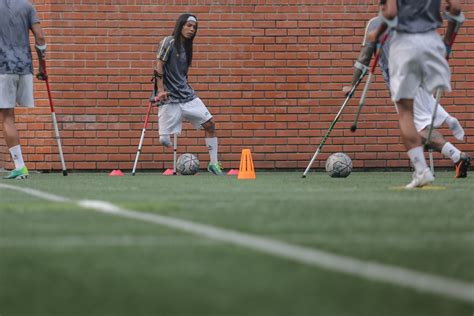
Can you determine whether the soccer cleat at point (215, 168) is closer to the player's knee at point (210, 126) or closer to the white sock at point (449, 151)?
the player's knee at point (210, 126)

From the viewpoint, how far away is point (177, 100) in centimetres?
1566

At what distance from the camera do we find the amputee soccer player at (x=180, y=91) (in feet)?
50.5

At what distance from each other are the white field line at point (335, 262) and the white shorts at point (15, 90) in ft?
23.4

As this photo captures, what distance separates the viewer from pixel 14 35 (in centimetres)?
1388

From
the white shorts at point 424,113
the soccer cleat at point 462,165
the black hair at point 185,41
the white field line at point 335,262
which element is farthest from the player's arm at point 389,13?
the black hair at point 185,41

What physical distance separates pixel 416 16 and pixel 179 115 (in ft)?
18.8

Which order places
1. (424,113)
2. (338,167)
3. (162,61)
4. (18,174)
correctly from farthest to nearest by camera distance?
(162,61) < (338,167) < (18,174) < (424,113)

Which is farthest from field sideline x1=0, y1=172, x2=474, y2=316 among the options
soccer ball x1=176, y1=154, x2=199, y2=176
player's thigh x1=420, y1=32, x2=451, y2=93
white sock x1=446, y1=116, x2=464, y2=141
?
soccer ball x1=176, y1=154, x2=199, y2=176

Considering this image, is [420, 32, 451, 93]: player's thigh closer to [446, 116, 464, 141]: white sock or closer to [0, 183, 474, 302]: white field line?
[446, 116, 464, 141]: white sock

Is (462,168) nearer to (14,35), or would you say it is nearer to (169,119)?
(169,119)

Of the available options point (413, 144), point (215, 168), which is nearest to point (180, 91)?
point (215, 168)

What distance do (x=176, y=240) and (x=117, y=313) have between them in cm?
206

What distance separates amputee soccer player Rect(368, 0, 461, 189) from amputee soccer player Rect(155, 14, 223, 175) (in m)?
5.23

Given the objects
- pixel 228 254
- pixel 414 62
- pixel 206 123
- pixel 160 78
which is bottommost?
pixel 206 123
